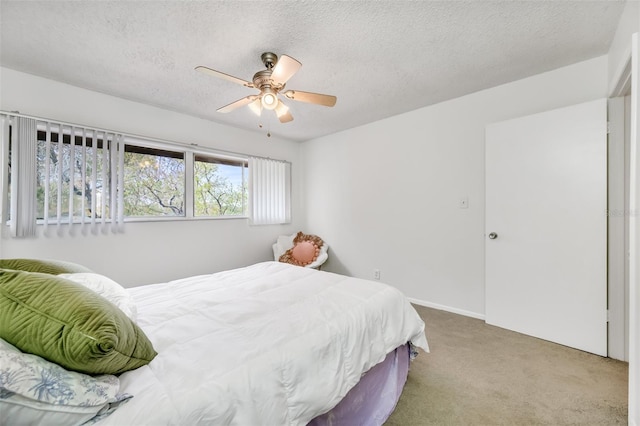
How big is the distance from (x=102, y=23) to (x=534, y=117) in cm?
342

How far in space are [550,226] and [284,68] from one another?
2.56 metres

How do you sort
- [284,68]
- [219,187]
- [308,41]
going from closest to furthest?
[284,68]
[308,41]
[219,187]

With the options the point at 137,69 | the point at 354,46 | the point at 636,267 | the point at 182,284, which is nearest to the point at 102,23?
the point at 137,69

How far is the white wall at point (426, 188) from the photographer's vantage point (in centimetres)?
248

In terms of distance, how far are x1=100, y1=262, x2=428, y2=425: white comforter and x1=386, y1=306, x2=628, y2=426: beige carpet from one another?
1.09 feet

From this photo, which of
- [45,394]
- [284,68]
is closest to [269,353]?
[45,394]

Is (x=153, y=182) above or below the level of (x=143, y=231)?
above

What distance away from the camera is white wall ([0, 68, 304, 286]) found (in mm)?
2227

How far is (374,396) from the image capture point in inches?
56.4

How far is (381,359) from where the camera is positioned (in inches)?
55.1

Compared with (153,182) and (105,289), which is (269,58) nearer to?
(105,289)

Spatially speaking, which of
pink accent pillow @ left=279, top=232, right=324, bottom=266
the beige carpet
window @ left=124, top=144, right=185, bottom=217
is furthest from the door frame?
window @ left=124, top=144, right=185, bottom=217

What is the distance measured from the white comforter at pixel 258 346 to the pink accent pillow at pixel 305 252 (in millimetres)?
1771

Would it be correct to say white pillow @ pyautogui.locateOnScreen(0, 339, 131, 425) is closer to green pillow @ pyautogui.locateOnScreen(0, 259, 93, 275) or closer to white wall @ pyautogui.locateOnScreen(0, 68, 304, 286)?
green pillow @ pyautogui.locateOnScreen(0, 259, 93, 275)
